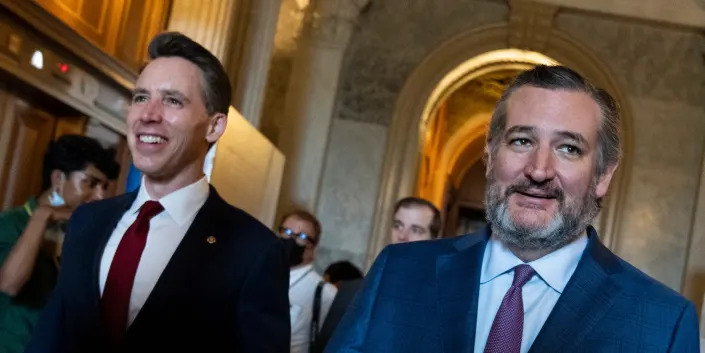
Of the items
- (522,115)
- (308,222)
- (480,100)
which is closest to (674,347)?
(522,115)

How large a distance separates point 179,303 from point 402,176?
993cm

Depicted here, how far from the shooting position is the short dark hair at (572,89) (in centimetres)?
220

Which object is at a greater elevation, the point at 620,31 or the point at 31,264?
the point at 620,31

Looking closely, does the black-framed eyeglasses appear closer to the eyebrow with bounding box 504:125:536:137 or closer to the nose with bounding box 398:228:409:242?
the nose with bounding box 398:228:409:242

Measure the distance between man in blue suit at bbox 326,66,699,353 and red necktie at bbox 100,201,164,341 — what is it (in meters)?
0.59

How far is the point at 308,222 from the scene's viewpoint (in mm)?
5777

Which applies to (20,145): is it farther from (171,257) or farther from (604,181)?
(604,181)

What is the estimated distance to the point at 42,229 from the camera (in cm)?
368

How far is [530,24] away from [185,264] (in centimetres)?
1027

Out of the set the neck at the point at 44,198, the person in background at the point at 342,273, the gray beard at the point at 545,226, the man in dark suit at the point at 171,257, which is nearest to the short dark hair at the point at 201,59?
the man in dark suit at the point at 171,257

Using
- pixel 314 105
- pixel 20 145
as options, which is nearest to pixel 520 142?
pixel 20 145

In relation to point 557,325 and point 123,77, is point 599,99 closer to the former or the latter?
point 557,325

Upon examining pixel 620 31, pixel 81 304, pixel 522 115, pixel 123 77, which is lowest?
pixel 81 304

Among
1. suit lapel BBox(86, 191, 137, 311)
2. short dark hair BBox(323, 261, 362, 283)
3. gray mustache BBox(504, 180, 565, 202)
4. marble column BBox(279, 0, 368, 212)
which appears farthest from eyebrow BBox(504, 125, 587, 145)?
marble column BBox(279, 0, 368, 212)
